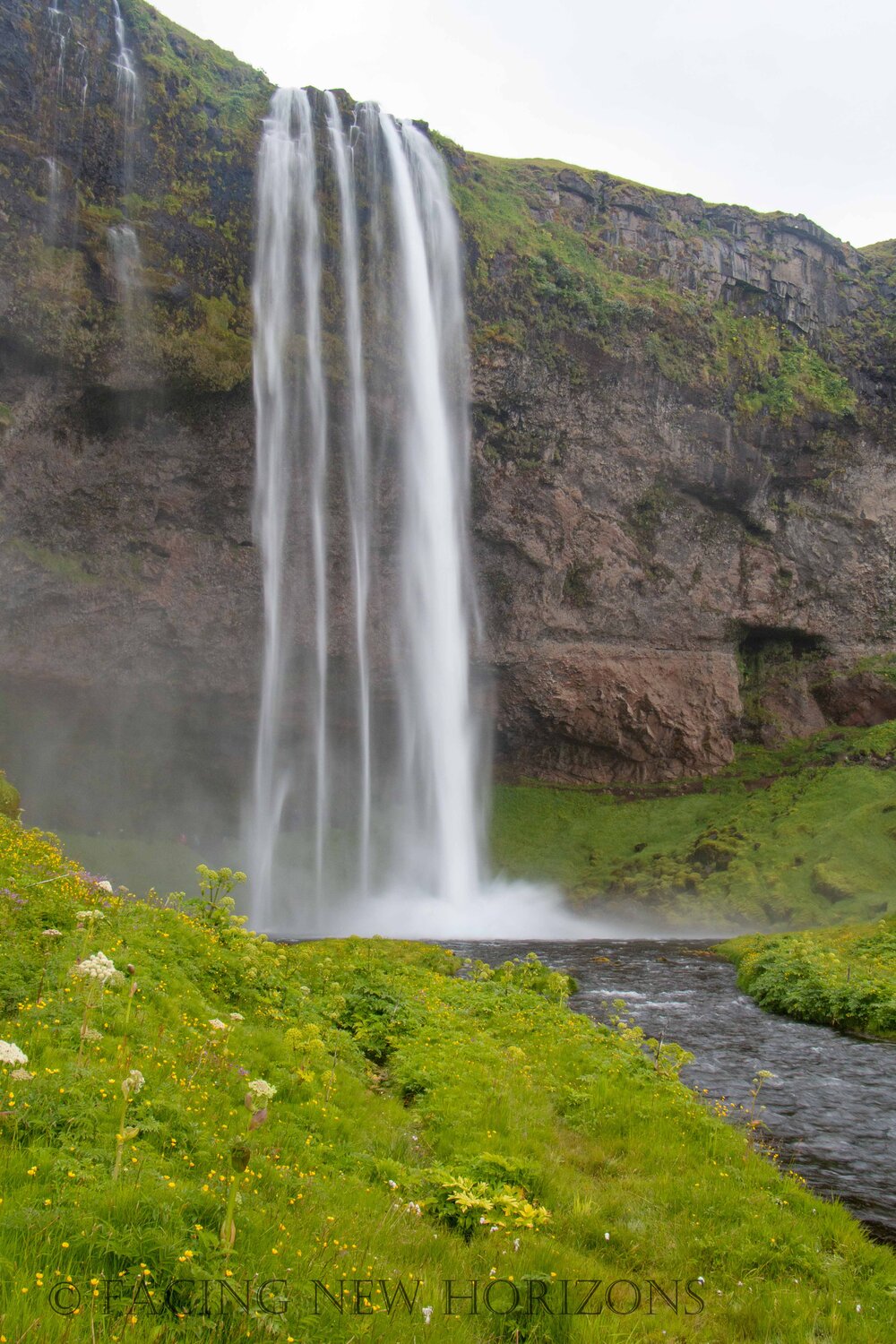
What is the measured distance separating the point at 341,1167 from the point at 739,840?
4555cm

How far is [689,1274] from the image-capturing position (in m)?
6.15

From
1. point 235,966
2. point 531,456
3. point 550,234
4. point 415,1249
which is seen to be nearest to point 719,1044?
point 235,966

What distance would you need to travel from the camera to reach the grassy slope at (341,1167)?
13.4ft

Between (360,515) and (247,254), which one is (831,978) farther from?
(247,254)

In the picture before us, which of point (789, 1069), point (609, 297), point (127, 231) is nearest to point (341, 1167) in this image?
point (789, 1069)

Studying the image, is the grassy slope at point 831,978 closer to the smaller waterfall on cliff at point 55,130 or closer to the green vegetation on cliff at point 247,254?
the green vegetation on cliff at point 247,254

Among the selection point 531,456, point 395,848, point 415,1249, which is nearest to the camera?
point 415,1249

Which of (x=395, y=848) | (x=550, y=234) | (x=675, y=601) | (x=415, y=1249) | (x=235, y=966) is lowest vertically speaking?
(x=415, y=1249)

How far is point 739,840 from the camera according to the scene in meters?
48.2

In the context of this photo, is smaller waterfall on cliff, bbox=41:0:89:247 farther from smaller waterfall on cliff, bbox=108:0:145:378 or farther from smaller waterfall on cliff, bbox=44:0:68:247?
smaller waterfall on cliff, bbox=108:0:145:378

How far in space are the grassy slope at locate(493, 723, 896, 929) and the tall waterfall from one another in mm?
6051

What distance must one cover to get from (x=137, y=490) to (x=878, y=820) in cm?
4208

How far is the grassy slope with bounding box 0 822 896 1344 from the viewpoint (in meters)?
4.10

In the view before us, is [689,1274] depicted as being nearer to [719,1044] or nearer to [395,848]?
[719,1044]
